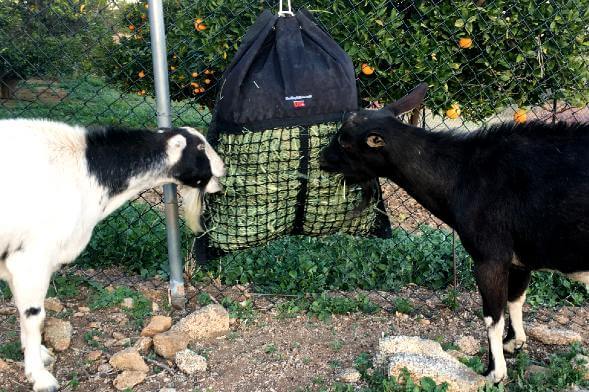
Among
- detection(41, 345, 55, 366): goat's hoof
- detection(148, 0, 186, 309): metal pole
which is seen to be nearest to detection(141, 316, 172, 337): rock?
detection(148, 0, 186, 309): metal pole

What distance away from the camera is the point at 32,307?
3.10m

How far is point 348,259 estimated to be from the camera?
4.52 meters

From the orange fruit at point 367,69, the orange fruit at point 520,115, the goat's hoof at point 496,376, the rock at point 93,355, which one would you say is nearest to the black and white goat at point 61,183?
the rock at point 93,355

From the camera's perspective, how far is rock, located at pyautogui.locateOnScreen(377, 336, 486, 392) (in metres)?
2.97

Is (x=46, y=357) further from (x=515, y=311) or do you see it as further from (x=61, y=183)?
(x=515, y=311)

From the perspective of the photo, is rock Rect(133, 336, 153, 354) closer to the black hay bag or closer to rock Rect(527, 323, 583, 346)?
the black hay bag

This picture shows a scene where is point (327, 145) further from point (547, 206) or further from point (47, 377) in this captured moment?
point (47, 377)

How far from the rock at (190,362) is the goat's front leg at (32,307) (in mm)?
633

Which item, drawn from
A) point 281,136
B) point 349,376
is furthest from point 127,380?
point 281,136

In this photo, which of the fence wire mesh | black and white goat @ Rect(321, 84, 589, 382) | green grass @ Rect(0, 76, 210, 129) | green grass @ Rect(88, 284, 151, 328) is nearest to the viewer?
black and white goat @ Rect(321, 84, 589, 382)

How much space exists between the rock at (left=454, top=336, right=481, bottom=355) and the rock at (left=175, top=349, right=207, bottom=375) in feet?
4.83

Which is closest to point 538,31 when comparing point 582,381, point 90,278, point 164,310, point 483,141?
point 483,141

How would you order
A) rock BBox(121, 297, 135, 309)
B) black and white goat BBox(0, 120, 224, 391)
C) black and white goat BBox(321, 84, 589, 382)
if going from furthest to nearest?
rock BBox(121, 297, 135, 309), black and white goat BBox(321, 84, 589, 382), black and white goat BBox(0, 120, 224, 391)

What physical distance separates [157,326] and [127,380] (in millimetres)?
537
